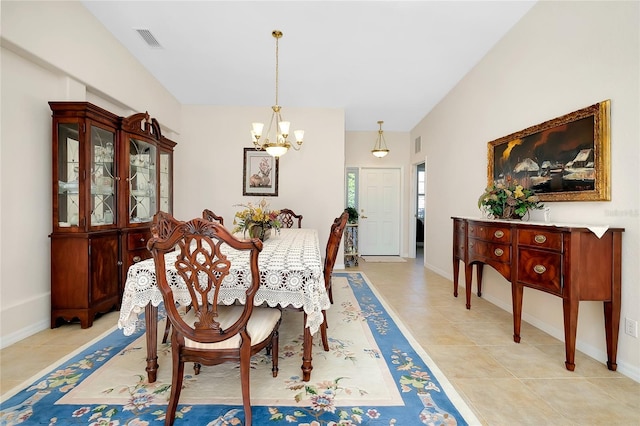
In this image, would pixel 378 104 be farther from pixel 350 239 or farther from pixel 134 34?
pixel 134 34

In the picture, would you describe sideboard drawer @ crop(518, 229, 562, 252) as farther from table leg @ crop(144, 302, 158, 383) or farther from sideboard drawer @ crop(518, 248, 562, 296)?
table leg @ crop(144, 302, 158, 383)

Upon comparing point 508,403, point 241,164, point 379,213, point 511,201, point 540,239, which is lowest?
point 508,403

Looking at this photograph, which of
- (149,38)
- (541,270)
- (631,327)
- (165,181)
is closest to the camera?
(631,327)

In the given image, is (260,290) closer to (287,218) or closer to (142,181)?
(142,181)

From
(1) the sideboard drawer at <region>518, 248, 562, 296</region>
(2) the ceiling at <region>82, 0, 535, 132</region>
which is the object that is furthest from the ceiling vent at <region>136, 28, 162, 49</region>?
(1) the sideboard drawer at <region>518, 248, 562, 296</region>

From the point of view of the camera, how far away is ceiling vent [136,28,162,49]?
10.5 feet

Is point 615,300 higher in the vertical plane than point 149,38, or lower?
lower

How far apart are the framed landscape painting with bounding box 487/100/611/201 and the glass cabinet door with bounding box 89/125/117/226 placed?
406 centimetres

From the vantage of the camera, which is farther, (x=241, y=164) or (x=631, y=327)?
(x=241, y=164)

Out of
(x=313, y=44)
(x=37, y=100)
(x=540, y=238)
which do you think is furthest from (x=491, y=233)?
(x=37, y=100)

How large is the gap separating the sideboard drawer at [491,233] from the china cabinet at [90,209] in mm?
3588

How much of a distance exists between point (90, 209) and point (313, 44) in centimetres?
279

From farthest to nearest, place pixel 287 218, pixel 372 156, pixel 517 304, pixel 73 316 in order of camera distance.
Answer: pixel 372 156 < pixel 287 218 < pixel 73 316 < pixel 517 304

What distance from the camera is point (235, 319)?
1698mm
